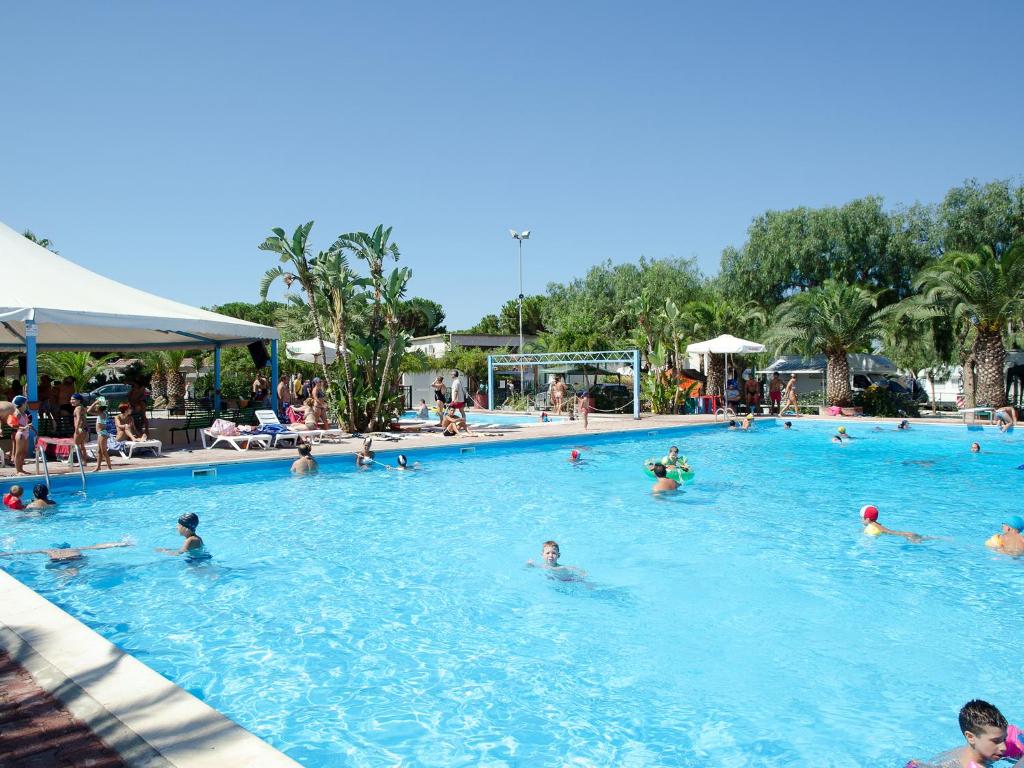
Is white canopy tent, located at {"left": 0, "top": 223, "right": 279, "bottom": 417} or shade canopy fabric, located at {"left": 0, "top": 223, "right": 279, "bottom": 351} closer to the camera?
white canopy tent, located at {"left": 0, "top": 223, "right": 279, "bottom": 417}

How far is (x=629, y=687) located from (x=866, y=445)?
55.3ft

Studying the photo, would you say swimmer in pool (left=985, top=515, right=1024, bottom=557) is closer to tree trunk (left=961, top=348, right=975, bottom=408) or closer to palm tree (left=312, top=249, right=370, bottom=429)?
palm tree (left=312, top=249, right=370, bottom=429)

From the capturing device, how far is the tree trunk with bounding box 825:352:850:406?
27.5m

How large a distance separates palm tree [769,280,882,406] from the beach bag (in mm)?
19687

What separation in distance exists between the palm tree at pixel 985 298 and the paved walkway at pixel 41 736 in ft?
84.3

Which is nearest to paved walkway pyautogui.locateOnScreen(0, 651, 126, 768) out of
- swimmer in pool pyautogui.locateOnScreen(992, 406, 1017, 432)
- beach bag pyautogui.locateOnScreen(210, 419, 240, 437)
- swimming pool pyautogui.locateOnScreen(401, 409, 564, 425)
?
beach bag pyautogui.locateOnScreen(210, 419, 240, 437)

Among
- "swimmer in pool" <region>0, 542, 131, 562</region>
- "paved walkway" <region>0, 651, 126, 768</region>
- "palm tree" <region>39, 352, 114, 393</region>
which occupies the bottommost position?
"swimmer in pool" <region>0, 542, 131, 562</region>

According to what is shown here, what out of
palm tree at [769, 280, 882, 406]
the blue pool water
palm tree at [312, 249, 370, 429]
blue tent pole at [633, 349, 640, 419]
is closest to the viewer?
the blue pool water

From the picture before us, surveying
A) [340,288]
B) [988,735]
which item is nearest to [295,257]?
[340,288]

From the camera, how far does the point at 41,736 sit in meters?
3.38

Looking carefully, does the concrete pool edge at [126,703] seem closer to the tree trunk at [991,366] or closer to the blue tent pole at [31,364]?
the blue tent pole at [31,364]

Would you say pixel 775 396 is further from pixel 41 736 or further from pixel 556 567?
pixel 41 736

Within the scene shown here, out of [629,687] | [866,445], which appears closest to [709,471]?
[866,445]

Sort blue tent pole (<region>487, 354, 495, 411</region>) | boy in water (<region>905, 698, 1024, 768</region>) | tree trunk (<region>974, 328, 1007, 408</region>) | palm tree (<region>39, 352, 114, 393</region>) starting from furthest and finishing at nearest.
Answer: blue tent pole (<region>487, 354, 495, 411</region>) < palm tree (<region>39, 352, 114, 393</region>) < tree trunk (<region>974, 328, 1007, 408</region>) < boy in water (<region>905, 698, 1024, 768</region>)
